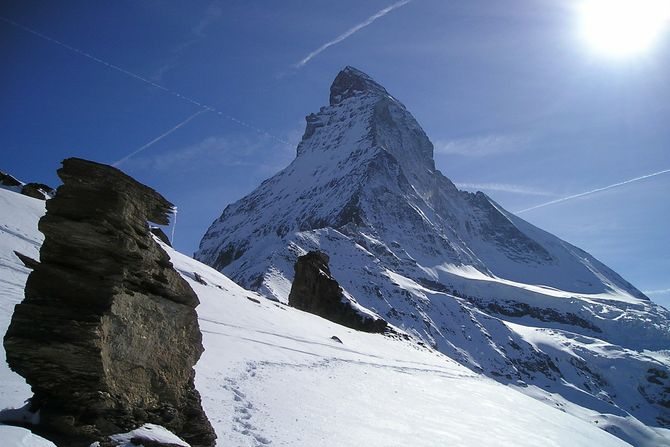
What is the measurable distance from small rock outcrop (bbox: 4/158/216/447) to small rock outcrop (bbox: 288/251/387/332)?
49771mm

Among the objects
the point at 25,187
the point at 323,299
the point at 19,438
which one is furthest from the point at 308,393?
the point at 323,299

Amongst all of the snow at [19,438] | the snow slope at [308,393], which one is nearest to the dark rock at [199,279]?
the snow slope at [308,393]

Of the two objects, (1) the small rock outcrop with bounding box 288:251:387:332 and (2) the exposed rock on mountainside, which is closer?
(2) the exposed rock on mountainside

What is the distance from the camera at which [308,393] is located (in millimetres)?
16984

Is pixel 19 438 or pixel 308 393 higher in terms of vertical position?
pixel 308 393

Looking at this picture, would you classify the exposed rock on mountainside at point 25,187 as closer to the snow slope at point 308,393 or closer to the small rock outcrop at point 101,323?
the snow slope at point 308,393

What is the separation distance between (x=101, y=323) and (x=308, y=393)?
10104mm

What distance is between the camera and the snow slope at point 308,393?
1242 cm

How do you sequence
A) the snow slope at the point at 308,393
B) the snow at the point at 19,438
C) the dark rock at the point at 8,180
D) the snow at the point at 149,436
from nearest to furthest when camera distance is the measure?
the snow at the point at 19,438 < the snow at the point at 149,436 < the snow slope at the point at 308,393 < the dark rock at the point at 8,180

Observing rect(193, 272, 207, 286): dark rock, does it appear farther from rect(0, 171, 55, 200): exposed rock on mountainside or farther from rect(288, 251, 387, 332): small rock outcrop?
rect(288, 251, 387, 332): small rock outcrop

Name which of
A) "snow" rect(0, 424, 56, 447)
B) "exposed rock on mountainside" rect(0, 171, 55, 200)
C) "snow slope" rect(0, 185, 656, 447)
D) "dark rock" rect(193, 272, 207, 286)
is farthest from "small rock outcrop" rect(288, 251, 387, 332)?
"snow" rect(0, 424, 56, 447)

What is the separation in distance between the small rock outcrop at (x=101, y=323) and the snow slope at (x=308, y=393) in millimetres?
993

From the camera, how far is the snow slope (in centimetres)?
1242

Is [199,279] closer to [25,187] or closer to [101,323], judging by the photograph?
[25,187]
